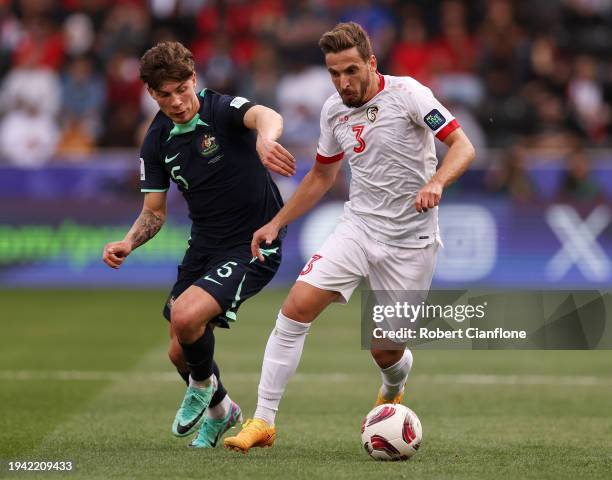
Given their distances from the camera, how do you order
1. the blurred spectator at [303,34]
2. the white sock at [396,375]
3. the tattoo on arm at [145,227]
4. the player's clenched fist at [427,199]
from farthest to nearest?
the blurred spectator at [303,34] → the white sock at [396,375] → the tattoo on arm at [145,227] → the player's clenched fist at [427,199]

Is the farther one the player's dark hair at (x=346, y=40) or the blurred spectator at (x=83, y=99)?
the blurred spectator at (x=83, y=99)

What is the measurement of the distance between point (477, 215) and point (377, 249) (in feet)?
30.3

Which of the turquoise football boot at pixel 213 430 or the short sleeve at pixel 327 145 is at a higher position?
the short sleeve at pixel 327 145

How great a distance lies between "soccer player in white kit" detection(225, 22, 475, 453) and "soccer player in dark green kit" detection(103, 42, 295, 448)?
0.32m

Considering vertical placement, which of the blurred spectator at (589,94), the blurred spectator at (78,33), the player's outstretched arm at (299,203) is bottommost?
the blurred spectator at (589,94)

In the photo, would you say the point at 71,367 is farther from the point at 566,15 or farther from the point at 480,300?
the point at 566,15

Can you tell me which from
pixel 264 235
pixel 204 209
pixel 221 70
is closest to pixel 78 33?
pixel 221 70

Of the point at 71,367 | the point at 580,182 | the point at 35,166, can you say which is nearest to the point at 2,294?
the point at 35,166

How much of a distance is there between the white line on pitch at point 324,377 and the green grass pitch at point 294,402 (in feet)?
0.06

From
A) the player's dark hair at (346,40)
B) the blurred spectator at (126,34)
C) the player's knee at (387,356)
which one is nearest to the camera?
the player's dark hair at (346,40)

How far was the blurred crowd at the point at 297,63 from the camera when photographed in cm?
1830

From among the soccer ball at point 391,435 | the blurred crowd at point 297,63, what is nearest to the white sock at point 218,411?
the soccer ball at point 391,435

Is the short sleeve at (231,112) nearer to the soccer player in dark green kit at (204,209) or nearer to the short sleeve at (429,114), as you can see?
the soccer player in dark green kit at (204,209)

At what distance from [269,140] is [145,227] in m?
1.33
